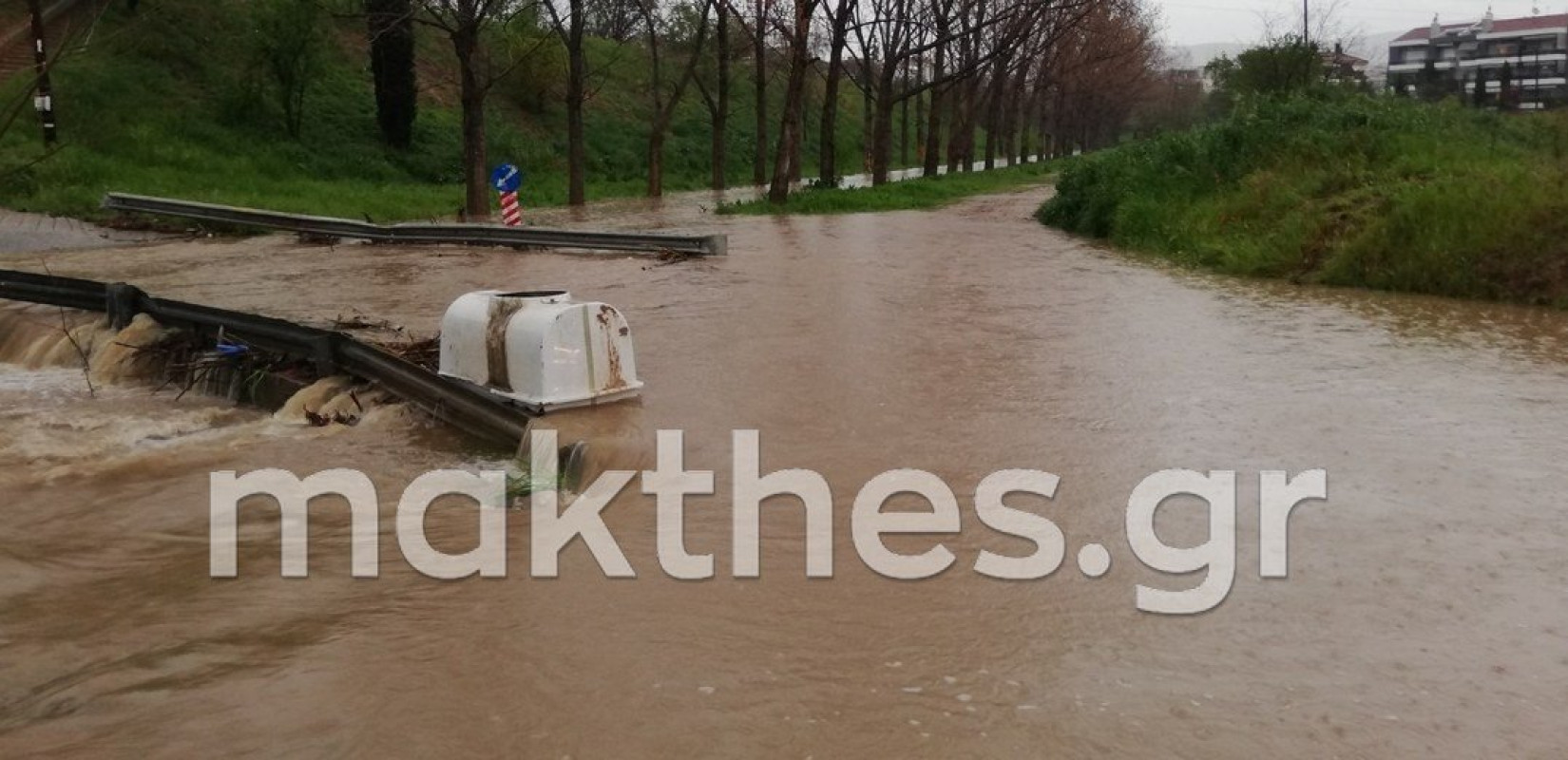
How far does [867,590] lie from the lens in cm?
518

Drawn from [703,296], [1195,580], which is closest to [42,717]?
[1195,580]

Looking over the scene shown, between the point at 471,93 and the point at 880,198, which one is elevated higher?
the point at 471,93

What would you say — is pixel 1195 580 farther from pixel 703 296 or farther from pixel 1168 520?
pixel 703 296

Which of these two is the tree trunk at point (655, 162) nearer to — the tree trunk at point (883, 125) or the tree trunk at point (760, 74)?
the tree trunk at point (760, 74)

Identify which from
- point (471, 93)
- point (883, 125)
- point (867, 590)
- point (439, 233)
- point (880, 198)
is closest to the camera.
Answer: point (867, 590)

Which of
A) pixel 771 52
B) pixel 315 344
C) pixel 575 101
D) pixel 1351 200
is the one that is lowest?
pixel 315 344

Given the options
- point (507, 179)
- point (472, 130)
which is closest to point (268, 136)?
point (472, 130)

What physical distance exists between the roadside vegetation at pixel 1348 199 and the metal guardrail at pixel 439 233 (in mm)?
6162

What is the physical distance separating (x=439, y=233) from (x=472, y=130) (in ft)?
29.2

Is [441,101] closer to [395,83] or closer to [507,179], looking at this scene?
[395,83]

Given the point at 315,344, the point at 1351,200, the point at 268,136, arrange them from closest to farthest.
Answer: the point at 315,344 → the point at 1351,200 → the point at 268,136

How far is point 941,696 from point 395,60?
37480 millimetres

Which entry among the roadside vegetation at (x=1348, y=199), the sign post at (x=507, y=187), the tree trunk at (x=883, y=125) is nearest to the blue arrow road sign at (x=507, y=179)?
the sign post at (x=507, y=187)

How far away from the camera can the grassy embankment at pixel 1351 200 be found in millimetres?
13086
